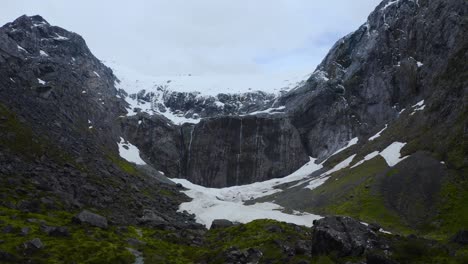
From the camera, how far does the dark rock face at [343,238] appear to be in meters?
46.8

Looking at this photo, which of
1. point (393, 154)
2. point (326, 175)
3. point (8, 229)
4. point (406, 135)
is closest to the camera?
point (8, 229)

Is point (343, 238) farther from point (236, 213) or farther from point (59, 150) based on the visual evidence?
point (59, 150)

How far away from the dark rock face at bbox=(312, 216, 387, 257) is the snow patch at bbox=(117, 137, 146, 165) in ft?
453

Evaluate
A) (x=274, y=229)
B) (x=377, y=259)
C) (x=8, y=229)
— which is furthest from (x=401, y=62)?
(x=8, y=229)

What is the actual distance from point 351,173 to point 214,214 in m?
47.2

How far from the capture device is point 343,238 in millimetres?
47719

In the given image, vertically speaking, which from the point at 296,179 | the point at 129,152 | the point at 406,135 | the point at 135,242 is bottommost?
the point at 135,242

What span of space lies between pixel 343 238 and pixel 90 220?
138 ft

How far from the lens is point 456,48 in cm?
14350

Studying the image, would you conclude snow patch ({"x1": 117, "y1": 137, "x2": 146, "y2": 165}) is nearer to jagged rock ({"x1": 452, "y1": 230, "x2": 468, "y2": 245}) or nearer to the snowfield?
the snowfield

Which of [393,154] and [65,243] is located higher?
[393,154]

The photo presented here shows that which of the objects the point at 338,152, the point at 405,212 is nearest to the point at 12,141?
the point at 405,212

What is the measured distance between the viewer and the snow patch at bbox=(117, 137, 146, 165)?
181 m

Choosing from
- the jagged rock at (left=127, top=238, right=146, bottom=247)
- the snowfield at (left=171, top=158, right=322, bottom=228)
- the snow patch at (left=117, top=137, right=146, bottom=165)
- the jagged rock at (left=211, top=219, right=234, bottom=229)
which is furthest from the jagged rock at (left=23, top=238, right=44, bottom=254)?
the snow patch at (left=117, top=137, right=146, bottom=165)
